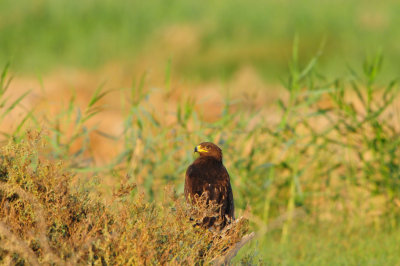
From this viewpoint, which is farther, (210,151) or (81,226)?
(210,151)

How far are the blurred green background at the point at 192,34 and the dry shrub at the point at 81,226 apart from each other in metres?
9.42

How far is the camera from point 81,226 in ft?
10.4

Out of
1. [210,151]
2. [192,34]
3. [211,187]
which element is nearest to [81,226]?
[211,187]

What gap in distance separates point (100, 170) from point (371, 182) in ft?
8.86

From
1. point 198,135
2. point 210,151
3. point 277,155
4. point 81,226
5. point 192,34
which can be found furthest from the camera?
point 192,34

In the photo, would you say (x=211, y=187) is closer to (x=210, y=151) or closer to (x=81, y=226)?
(x=210, y=151)

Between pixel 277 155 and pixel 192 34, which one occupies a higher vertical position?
pixel 192 34

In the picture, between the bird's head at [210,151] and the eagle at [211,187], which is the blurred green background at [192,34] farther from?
the eagle at [211,187]

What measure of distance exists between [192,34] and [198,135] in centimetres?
774

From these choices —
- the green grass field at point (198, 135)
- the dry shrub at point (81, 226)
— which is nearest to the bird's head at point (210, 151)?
the green grass field at point (198, 135)

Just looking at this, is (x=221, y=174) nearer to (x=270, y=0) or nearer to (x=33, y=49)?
(x=33, y=49)

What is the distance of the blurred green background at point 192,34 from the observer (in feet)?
43.0

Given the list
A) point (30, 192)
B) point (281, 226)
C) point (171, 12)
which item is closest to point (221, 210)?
point (30, 192)

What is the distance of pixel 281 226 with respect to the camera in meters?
6.66
